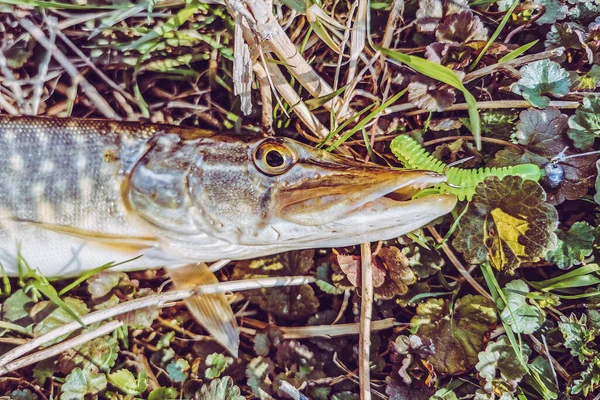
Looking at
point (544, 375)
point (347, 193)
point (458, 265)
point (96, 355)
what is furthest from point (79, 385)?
point (544, 375)

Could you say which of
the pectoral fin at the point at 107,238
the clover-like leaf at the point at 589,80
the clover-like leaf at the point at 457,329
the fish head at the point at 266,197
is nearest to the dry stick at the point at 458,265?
the clover-like leaf at the point at 457,329

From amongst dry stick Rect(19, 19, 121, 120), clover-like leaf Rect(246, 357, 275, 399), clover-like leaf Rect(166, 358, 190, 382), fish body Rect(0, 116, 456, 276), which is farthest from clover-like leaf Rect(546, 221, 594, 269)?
dry stick Rect(19, 19, 121, 120)

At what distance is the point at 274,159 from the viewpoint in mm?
1923

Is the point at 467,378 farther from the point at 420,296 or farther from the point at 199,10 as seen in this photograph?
the point at 199,10

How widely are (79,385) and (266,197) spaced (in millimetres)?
1041

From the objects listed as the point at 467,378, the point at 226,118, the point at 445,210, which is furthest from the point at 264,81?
the point at 467,378

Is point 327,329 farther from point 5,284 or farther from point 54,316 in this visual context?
point 5,284

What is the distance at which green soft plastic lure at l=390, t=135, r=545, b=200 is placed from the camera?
80.0 inches

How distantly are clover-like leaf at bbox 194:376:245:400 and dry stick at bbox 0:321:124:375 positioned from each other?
42 cm

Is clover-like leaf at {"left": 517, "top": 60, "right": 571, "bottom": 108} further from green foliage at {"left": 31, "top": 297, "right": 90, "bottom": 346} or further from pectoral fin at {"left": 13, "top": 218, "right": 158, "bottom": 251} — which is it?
green foliage at {"left": 31, "top": 297, "right": 90, "bottom": 346}

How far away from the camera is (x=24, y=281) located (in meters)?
2.16

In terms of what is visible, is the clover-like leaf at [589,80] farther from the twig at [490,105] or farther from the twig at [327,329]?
the twig at [327,329]

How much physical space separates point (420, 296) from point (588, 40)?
1168mm

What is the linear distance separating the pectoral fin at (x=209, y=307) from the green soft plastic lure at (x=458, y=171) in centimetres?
90
